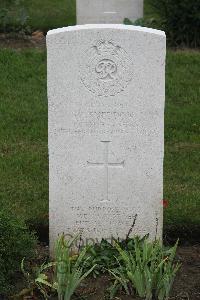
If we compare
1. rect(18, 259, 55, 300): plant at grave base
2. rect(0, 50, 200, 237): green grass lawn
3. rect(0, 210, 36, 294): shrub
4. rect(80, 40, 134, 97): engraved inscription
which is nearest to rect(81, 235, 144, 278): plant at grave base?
rect(18, 259, 55, 300): plant at grave base

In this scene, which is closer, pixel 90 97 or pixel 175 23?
pixel 90 97

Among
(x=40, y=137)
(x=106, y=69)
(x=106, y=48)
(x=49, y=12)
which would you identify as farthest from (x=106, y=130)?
(x=49, y=12)

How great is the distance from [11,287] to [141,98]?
1388 millimetres

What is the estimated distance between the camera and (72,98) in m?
4.91

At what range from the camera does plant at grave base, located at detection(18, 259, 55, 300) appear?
4608mm

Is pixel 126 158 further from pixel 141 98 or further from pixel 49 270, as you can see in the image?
pixel 49 270

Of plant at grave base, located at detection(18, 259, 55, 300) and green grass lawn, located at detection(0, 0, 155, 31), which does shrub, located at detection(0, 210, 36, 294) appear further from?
green grass lawn, located at detection(0, 0, 155, 31)

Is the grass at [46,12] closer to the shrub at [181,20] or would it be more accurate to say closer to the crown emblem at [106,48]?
the shrub at [181,20]

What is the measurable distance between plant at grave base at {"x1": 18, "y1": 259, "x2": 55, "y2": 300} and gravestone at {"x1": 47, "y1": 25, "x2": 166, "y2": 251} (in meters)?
0.40

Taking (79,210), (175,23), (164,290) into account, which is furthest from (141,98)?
(175,23)

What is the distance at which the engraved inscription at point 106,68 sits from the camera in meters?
4.87

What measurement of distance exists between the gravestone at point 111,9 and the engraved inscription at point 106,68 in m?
6.20

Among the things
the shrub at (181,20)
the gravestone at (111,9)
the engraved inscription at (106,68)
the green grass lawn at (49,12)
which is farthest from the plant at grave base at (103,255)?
the green grass lawn at (49,12)

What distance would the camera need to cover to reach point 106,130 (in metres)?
4.97
